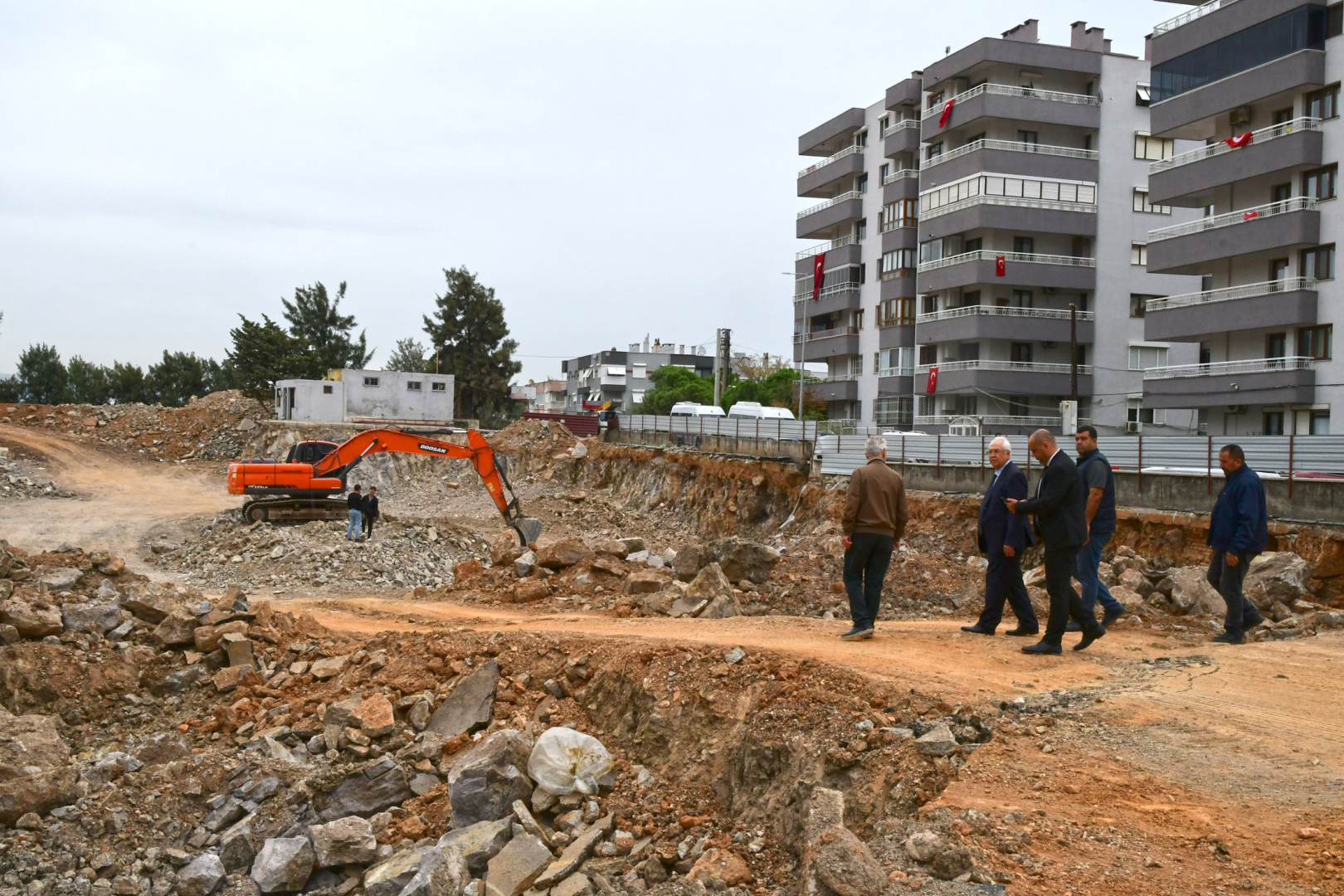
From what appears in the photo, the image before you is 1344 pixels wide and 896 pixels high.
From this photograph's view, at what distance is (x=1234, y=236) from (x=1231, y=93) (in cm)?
433

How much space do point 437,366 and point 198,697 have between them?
62.0m

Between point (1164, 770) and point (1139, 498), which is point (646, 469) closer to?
point (1139, 498)

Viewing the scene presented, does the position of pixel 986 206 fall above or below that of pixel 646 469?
above

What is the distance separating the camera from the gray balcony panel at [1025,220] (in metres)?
41.9

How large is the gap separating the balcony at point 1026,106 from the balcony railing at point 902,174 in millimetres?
4772

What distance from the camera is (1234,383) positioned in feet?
101

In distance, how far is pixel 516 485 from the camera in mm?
44156

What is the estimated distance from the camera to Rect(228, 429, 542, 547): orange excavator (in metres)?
24.6

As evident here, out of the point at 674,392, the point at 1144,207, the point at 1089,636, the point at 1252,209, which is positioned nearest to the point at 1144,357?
the point at 1144,207

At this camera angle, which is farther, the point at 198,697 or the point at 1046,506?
the point at 198,697

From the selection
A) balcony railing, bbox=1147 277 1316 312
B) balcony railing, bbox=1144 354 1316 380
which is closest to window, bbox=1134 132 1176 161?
balcony railing, bbox=1147 277 1316 312

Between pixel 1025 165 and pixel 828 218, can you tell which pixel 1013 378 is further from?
pixel 828 218

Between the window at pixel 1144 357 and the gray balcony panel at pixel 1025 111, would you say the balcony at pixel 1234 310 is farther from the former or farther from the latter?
the gray balcony panel at pixel 1025 111

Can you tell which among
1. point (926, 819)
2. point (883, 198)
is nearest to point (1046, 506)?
point (926, 819)
